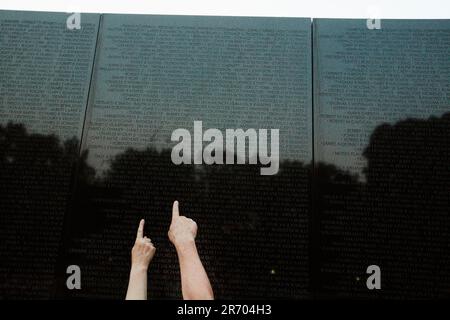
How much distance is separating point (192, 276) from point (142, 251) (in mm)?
717

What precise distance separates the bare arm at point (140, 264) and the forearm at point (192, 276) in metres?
0.39

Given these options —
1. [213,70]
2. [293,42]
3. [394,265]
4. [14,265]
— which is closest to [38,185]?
[14,265]

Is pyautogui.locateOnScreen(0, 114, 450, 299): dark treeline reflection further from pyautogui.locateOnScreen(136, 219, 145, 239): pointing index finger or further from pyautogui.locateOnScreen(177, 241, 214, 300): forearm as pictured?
pyautogui.locateOnScreen(177, 241, 214, 300): forearm

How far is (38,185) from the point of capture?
392cm

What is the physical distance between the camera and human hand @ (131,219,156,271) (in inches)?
141

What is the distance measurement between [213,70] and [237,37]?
1.87 ft

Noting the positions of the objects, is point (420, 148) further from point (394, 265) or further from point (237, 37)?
point (237, 37)

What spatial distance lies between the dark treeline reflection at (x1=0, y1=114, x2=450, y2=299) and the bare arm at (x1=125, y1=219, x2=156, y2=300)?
0.31ft

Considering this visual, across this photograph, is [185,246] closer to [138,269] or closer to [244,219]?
[138,269]

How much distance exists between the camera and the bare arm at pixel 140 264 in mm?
3335

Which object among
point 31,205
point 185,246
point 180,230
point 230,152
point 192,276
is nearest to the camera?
point 192,276

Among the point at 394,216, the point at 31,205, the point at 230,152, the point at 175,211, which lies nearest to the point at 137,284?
the point at 175,211

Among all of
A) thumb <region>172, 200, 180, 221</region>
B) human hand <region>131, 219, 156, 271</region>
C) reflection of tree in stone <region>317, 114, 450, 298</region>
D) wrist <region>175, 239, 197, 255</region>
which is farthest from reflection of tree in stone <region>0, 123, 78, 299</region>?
reflection of tree in stone <region>317, 114, 450, 298</region>

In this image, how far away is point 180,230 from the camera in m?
3.62
